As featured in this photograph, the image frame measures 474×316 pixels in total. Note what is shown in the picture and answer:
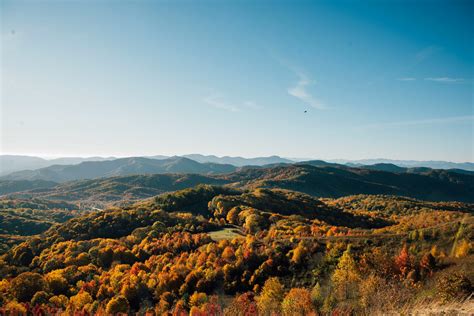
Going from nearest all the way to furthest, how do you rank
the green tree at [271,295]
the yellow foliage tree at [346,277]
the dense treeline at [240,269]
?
1. the dense treeline at [240,269]
2. the yellow foliage tree at [346,277]
3. the green tree at [271,295]

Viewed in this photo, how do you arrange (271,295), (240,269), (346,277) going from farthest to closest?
(240,269) < (271,295) < (346,277)

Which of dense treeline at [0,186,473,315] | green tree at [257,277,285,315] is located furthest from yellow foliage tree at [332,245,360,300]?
green tree at [257,277,285,315]

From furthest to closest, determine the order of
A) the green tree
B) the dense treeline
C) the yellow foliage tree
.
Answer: the green tree, the yellow foliage tree, the dense treeline

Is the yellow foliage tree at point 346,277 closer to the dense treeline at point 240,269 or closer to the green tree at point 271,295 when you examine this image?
the dense treeline at point 240,269

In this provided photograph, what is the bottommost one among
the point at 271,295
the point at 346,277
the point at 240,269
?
the point at 240,269

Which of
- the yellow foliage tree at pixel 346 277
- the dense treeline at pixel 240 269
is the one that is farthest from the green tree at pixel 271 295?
the yellow foliage tree at pixel 346 277

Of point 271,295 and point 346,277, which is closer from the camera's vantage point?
point 346,277

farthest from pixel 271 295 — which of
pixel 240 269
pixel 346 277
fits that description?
pixel 240 269

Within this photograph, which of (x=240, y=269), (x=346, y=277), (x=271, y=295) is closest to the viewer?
(x=346, y=277)

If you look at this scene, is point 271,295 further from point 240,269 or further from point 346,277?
point 240,269

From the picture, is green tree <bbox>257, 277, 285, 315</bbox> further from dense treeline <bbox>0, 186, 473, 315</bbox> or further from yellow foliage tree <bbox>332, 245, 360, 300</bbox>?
yellow foliage tree <bbox>332, 245, 360, 300</bbox>
